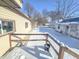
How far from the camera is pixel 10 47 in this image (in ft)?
20.2

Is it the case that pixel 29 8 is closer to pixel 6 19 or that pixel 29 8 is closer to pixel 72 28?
pixel 72 28

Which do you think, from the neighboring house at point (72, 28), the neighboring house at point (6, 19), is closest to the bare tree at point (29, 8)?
the neighboring house at point (72, 28)

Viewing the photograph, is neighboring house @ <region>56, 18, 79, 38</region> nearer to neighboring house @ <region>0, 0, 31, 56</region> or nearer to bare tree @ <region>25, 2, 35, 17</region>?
neighboring house @ <region>0, 0, 31, 56</region>

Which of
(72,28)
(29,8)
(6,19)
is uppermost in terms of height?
(29,8)

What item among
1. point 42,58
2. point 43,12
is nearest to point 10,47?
point 42,58

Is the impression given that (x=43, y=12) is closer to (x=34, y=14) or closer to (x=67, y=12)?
(x=34, y=14)

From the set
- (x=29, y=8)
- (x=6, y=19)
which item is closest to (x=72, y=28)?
(x=6, y=19)

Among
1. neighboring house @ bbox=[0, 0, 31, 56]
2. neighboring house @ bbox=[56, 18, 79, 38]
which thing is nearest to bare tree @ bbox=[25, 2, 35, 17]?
neighboring house @ bbox=[56, 18, 79, 38]

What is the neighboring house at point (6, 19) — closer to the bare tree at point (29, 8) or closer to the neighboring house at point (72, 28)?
the neighboring house at point (72, 28)

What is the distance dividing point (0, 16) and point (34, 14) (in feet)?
126

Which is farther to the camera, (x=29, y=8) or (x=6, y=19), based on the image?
(x=29, y=8)

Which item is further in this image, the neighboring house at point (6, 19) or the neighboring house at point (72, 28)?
the neighboring house at point (72, 28)

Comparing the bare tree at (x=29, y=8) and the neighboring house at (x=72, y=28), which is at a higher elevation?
the bare tree at (x=29, y=8)

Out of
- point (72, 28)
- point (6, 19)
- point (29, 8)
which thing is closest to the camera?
point (6, 19)
